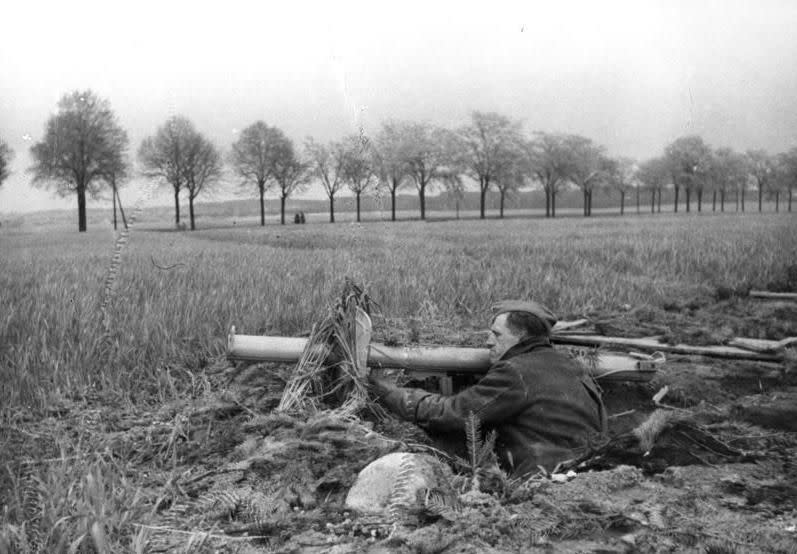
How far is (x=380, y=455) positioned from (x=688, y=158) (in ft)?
67.0

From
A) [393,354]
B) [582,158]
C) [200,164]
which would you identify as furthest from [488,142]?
[582,158]

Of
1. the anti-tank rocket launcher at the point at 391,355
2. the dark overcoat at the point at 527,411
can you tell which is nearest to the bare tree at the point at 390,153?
the anti-tank rocket launcher at the point at 391,355

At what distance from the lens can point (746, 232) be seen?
43.5ft

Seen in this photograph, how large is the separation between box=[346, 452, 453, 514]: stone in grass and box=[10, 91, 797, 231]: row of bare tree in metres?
1.93

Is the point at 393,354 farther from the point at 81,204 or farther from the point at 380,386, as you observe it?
the point at 81,204

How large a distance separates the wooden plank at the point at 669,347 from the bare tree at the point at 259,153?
6.22 meters

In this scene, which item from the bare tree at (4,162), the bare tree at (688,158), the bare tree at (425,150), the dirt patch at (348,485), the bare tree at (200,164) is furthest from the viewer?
the bare tree at (688,158)

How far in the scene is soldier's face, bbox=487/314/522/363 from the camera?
3383mm

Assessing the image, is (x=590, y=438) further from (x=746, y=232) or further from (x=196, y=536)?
(x=746, y=232)

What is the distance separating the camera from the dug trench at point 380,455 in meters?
2.14

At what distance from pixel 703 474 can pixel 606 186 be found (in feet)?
181

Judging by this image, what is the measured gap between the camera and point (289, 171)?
11.1m

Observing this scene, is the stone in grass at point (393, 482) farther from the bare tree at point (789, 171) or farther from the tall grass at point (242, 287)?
the bare tree at point (789, 171)

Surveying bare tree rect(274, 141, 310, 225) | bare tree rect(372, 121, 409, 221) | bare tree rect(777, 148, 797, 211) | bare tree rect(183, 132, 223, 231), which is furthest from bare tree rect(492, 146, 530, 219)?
bare tree rect(183, 132, 223, 231)
